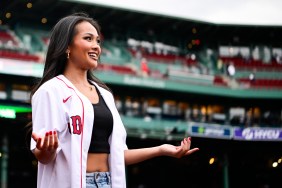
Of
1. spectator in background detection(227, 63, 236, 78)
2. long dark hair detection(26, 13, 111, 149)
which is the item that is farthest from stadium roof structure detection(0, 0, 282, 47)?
long dark hair detection(26, 13, 111, 149)

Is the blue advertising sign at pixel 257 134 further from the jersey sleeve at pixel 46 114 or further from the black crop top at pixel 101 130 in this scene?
the jersey sleeve at pixel 46 114

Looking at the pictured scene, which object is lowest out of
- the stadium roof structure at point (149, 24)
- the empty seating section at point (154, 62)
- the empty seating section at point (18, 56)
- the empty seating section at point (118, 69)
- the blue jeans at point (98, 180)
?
the blue jeans at point (98, 180)

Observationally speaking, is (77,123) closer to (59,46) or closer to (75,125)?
(75,125)

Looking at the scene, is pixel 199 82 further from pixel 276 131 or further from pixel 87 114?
pixel 87 114

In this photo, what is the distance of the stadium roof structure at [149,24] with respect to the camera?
36688 millimetres

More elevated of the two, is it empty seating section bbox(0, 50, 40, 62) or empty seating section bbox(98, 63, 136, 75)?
empty seating section bbox(98, 63, 136, 75)

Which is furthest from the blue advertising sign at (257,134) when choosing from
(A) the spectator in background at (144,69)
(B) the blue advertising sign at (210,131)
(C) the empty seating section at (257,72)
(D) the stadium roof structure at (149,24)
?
(D) the stadium roof structure at (149,24)

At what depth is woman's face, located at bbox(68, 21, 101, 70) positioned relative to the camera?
3.70 meters

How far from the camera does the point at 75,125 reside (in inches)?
135

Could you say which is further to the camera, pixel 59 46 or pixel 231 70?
pixel 231 70

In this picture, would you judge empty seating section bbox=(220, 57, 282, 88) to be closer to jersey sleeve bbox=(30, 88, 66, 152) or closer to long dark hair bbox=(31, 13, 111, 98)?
long dark hair bbox=(31, 13, 111, 98)

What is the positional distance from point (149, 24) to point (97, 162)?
1522 inches

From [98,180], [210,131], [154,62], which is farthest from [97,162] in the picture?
[154,62]

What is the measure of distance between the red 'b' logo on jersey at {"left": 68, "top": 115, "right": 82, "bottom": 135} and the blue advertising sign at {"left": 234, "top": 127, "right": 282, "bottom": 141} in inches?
972
